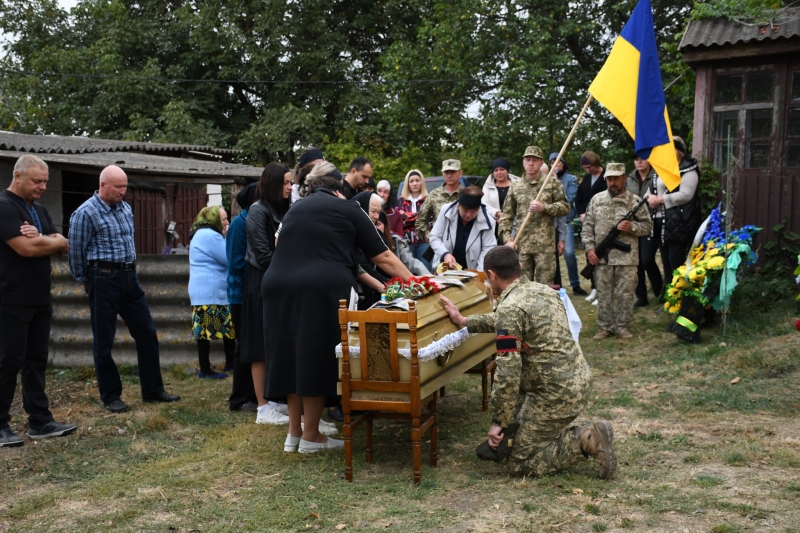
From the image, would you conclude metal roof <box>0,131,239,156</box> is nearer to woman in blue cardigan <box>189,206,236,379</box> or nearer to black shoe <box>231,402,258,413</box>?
woman in blue cardigan <box>189,206,236,379</box>

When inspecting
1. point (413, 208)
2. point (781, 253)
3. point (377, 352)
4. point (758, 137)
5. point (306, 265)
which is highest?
point (758, 137)

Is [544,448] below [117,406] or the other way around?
the other way around

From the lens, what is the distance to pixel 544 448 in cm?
491

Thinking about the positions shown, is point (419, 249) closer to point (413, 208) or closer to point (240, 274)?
point (413, 208)

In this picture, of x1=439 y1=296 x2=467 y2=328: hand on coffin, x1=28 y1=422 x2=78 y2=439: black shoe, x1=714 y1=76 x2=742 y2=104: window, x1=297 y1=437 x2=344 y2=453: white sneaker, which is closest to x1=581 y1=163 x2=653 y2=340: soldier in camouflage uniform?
x1=714 y1=76 x2=742 y2=104: window

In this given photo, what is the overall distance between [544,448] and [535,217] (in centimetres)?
481

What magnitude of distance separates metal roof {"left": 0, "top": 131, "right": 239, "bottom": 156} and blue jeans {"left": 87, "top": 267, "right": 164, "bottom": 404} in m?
9.14

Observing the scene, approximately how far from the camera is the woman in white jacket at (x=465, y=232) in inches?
303

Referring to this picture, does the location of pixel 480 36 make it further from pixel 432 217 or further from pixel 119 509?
pixel 119 509

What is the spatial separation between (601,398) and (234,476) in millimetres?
3309

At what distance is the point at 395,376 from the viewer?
482cm

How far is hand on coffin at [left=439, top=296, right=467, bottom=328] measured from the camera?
536 cm

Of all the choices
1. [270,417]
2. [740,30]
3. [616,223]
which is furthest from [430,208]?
[740,30]

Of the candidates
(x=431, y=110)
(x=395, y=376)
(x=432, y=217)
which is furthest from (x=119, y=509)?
(x=431, y=110)
